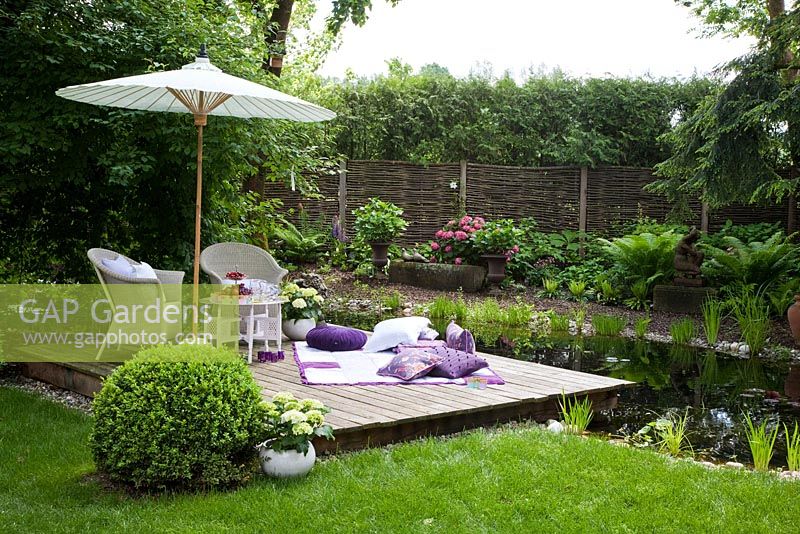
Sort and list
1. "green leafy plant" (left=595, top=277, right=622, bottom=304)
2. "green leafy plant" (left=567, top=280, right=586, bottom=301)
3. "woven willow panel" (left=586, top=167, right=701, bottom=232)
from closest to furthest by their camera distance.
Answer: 1. "green leafy plant" (left=595, top=277, right=622, bottom=304)
2. "green leafy plant" (left=567, top=280, right=586, bottom=301)
3. "woven willow panel" (left=586, top=167, right=701, bottom=232)

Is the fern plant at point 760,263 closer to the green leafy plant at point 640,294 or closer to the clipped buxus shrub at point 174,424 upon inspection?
the green leafy plant at point 640,294

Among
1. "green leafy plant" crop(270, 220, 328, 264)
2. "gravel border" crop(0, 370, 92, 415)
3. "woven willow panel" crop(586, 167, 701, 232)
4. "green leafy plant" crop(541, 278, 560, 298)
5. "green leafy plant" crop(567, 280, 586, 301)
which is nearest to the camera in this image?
"gravel border" crop(0, 370, 92, 415)

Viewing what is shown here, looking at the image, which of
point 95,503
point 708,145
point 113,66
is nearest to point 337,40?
point 708,145

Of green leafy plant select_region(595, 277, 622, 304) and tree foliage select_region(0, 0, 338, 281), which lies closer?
tree foliage select_region(0, 0, 338, 281)

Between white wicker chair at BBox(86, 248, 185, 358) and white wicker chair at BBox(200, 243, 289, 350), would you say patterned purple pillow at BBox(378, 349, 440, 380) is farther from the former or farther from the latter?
white wicker chair at BBox(200, 243, 289, 350)

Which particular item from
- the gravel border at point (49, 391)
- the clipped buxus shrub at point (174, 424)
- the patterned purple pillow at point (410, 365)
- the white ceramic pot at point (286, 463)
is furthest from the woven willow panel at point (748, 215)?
the clipped buxus shrub at point (174, 424)

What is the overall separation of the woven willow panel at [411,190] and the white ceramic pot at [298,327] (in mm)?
5783

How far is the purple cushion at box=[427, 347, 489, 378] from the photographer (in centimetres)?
517

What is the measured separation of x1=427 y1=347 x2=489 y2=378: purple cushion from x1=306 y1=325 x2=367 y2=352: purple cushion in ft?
2.77

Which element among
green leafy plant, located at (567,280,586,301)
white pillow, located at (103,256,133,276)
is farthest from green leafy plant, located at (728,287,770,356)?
white pillow, located at (103,256,133,276)

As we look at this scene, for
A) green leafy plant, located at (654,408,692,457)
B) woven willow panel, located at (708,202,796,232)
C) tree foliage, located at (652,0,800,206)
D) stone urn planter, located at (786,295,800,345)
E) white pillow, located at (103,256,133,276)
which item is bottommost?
green leafy plant, located at (654,408,692,457)

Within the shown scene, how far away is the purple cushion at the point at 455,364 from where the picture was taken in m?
5.17

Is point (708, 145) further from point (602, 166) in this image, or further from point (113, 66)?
point (113, 66)

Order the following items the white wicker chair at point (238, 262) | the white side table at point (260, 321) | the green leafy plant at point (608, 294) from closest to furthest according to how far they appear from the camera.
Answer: the white side table at point (260, 321) → the white wicker chair at point (238, 262) → the green leafy plant at point (608, 294)
